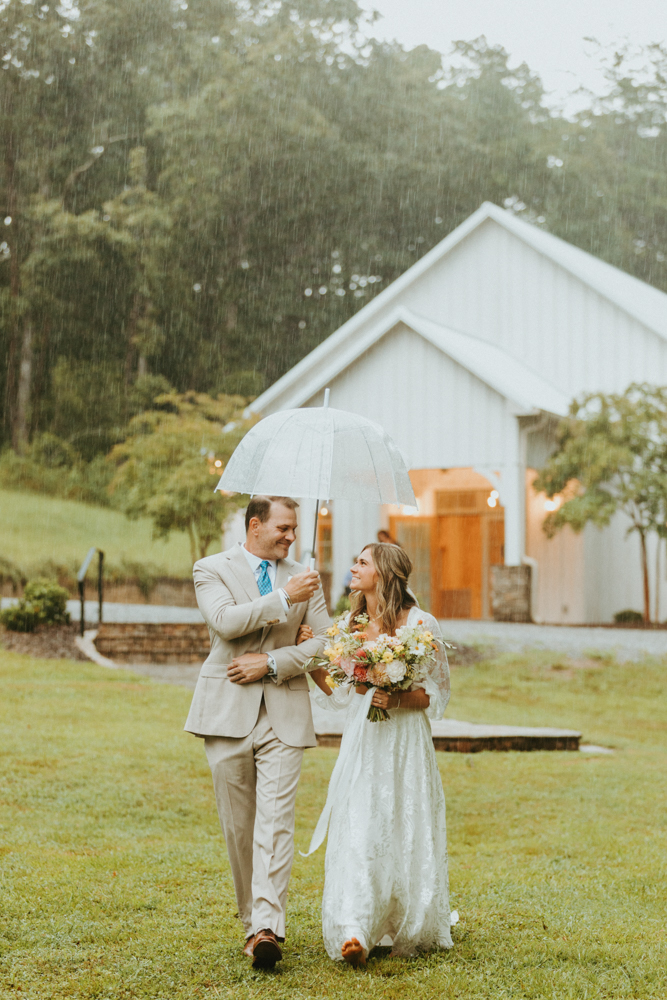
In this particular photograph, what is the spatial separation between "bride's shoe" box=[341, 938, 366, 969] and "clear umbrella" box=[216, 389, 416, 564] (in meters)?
1.72

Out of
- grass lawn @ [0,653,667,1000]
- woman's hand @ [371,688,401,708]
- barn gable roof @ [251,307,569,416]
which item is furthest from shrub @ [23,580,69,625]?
woman's hand @ [371,688,401,708]

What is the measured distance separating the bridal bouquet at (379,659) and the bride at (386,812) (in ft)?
0.28

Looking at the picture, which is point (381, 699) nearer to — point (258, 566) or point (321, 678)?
point (321, 678)

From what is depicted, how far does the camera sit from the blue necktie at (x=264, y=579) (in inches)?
198

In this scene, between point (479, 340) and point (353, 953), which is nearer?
point (353, 953)

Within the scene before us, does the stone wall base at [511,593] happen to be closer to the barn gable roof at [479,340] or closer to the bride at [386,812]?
the barn gable roof at [479,340]

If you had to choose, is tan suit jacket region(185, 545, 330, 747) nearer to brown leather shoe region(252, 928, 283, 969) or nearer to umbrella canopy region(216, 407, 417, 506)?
umbrella canopy region(216, 407, 417, 506)

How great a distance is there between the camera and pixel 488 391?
19422mm

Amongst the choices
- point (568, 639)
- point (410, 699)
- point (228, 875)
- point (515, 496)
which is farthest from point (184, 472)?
point (410, 699)

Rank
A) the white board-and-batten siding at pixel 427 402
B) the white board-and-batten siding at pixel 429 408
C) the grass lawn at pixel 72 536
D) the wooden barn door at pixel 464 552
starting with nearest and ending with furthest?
the white board-and-batten siding at pixel 429 408 → the white board-and-batten siding at pixel 427 402 → the wooden barn door at pixel 464 552 → the grass lawn at pixel 72 536

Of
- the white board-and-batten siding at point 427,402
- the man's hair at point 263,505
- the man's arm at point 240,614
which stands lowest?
the man's arm at point 240,614

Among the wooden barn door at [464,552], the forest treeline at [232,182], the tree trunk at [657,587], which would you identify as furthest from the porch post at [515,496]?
the forest treeline at [232,182]

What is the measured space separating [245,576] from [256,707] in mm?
585

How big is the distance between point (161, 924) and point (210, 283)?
37111 millimetres
